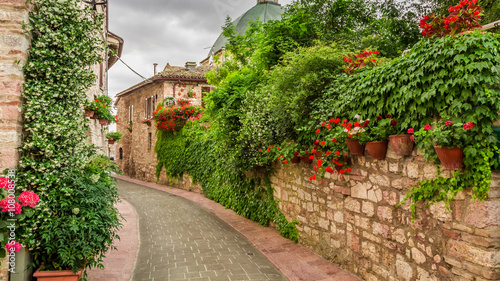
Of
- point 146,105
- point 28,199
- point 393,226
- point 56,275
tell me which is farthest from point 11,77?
point 146,105

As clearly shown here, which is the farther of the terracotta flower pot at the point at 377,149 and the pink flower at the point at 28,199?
the terracotta flower pot at the point at 377,149

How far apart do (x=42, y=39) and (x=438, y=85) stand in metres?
4.70

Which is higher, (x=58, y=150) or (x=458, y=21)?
(x=458, y=21)

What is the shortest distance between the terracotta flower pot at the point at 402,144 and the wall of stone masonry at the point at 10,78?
15.0 ft

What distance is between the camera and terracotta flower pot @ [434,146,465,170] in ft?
10.2

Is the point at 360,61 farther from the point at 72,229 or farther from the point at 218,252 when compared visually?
the point at 72,229

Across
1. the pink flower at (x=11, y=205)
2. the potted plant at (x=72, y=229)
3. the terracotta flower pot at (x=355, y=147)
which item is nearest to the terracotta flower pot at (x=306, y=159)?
the terracotta flower pot at (x=355, y=147)

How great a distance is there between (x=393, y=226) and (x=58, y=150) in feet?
14.6

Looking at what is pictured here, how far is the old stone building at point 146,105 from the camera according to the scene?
19625 mm

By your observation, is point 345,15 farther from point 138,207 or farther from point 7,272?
point 7,272

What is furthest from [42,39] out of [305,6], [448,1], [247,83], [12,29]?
[448,1]

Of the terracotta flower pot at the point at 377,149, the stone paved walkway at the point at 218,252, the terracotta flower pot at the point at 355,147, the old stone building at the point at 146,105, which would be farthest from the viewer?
the old stone building at the point at 146,105

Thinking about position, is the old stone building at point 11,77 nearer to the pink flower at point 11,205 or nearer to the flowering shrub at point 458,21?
the pink flower at point 11,205

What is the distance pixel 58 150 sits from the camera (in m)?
4.27
